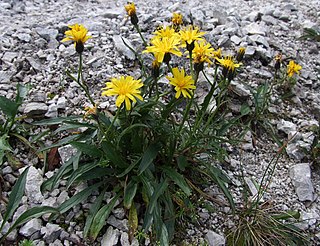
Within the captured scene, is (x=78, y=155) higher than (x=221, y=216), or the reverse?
(x=78, y=155)

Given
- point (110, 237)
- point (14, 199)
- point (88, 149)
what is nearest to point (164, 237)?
point (110, 237)

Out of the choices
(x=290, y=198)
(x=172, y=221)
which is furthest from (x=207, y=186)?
(x=290, y=198)

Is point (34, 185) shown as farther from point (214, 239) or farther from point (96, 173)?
point (214, 239)

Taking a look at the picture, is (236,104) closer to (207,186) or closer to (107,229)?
(207,186)

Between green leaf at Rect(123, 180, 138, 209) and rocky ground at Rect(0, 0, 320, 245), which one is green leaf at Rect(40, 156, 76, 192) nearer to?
rocky ground at Rect(0, 0, 320, 245)

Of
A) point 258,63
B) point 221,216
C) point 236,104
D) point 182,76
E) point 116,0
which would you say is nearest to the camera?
point 182,76

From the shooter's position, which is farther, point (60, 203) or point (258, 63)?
point (258, 63)
